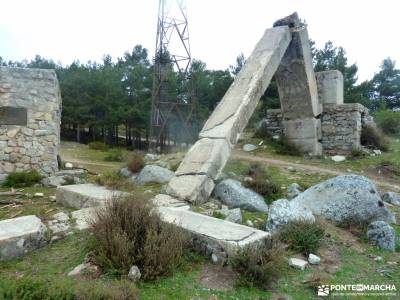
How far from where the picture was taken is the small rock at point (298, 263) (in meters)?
3.33

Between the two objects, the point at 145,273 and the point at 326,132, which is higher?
the point at 326,132

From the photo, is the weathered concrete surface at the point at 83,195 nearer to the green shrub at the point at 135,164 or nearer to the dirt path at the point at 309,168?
the green shrub at the point at 135,164

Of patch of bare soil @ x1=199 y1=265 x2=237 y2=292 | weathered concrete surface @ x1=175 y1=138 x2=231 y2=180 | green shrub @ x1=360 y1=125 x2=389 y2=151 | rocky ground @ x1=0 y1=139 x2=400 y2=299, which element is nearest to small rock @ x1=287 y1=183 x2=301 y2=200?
rocky ground @ x1=0 y1=139 x2=400 y2=299

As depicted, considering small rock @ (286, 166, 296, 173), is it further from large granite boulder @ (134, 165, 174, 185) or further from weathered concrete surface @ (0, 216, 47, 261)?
weathered concrete surface @ (0, 216, 47, 261)

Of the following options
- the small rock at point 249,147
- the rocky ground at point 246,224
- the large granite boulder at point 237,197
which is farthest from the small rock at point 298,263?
the small rock at point 249,147

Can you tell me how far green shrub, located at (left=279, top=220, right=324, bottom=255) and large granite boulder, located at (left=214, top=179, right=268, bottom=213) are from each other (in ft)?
4.03

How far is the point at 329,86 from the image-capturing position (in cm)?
1185

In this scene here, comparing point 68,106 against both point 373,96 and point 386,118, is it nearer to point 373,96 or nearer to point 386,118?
point 386,118

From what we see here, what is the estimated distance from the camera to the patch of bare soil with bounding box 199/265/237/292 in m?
2.83

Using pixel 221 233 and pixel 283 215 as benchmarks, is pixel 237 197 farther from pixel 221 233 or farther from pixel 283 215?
pixel 221 233

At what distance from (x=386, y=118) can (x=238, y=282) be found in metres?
18.4

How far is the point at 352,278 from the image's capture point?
3.25m

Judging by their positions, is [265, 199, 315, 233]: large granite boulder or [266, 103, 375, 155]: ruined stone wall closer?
[265, 199, 315, 233]: large granite boulder

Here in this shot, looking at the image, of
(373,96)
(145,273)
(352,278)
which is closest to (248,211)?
(352,278)
